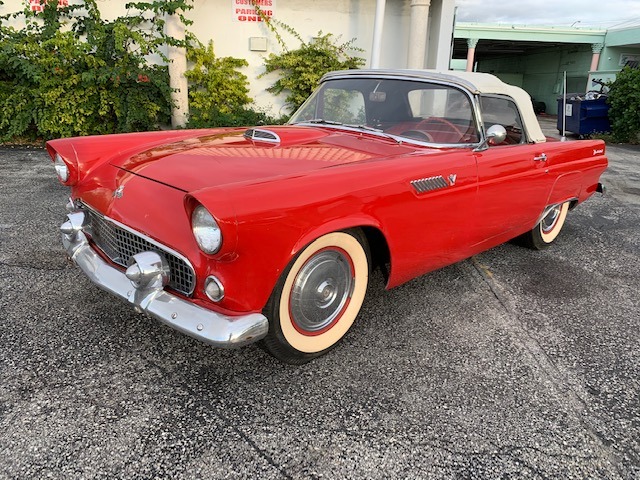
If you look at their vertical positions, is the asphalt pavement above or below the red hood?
below

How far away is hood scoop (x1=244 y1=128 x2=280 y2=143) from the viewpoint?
2.96m

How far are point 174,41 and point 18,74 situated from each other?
248 cm

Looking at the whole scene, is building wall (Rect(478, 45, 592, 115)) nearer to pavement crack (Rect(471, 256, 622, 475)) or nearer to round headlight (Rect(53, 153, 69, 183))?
pavement crack (Rect(471, 256, 622, 475))

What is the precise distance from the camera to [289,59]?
9117 millimetres

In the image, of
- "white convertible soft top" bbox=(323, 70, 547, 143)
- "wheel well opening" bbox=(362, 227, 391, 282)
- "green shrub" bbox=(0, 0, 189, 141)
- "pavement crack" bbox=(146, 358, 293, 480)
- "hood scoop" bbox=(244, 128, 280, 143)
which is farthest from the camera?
"green shrub" bbox=(0, 0, 189, 141)

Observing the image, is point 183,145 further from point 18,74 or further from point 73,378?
point 18,74

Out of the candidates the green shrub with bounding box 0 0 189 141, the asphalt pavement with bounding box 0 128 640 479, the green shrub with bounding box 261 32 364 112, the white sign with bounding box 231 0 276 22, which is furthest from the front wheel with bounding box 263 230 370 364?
the white sign with bounding box 231 0 276 22

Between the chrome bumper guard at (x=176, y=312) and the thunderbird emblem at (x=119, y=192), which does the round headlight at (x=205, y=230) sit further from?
the thunderbird emblem at (x=119, y=192)

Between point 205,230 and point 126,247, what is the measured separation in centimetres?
69

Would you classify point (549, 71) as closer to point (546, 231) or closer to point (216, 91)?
point (216, 91)

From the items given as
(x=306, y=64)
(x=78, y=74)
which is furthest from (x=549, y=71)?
(x=78, y=74)

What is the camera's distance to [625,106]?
39.5 ft

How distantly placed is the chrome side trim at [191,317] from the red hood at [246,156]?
478mm

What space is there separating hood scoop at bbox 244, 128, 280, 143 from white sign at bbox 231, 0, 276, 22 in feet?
22.8
